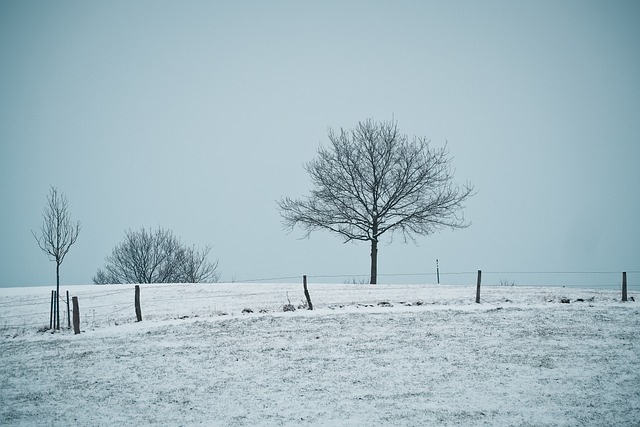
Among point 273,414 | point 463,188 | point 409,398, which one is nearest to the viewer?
point 273,414

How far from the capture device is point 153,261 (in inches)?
1939

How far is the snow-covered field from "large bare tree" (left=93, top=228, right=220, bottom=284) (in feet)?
105

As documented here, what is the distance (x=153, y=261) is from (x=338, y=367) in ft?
143

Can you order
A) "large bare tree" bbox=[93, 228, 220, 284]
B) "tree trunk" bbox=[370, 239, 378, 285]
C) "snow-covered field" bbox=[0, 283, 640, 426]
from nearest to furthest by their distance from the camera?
"snow-covered field" bbox=[0, 283, 640, 426] < "tree trunk" bbox=[370, 239, 378, 285] < "large bare tree" bbox=[93, 228, 220, 284]

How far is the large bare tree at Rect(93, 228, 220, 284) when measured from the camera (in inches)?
1929

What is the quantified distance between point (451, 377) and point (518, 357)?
223 cm

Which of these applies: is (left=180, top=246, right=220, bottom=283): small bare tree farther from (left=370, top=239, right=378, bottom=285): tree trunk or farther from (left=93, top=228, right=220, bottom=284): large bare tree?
(left=370, top=239, right=378, bottom=285): tree trunk

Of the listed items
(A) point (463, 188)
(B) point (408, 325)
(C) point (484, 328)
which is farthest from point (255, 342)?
(A) point (463, 188)

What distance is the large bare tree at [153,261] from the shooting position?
4900 cm

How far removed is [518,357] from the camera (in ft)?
34.0

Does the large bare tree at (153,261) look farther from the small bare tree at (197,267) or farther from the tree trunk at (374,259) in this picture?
the tree trunk at (374,259)

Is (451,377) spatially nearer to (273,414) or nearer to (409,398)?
(409,398)

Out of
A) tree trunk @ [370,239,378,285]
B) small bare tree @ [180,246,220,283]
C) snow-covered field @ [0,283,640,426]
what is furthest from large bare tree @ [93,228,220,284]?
snow-covered field @ [0,283,640,426]

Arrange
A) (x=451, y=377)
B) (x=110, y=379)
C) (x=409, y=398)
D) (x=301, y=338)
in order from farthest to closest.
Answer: (x=301, y=338), (x=110, y=379), (x=451, y=377), (x=409, y=398)
